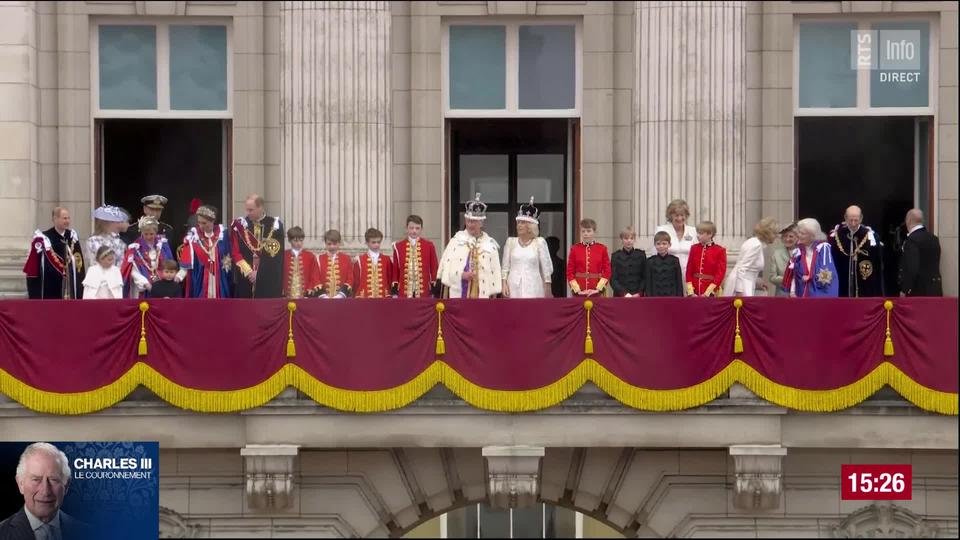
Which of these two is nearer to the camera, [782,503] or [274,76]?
[782,503]

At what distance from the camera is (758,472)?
31016 millimetres

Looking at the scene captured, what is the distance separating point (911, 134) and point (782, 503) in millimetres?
7057

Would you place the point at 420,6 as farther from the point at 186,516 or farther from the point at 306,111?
the point at 186,516

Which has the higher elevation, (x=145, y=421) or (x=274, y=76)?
(x=274, y=76)

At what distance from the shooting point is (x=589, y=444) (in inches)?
1220

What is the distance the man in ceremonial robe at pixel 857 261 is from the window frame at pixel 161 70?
973cm

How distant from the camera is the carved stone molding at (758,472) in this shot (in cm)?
3089

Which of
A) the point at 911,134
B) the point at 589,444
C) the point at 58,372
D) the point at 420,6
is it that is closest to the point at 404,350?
the point at 589,444

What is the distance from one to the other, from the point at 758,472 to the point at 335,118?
341 inches

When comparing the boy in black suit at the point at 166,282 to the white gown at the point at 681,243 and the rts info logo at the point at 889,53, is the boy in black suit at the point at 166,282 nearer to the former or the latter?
the white gown at the point at 681,243

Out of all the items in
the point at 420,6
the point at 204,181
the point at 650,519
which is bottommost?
the point at 650,519

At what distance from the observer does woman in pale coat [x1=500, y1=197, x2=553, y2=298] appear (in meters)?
31.9

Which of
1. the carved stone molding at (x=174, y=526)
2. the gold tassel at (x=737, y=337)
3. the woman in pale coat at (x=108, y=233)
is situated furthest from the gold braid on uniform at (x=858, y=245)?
the woman in pale coat at (x=108, y=233)

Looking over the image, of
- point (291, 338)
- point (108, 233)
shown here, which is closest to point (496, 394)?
point (291, 338)
